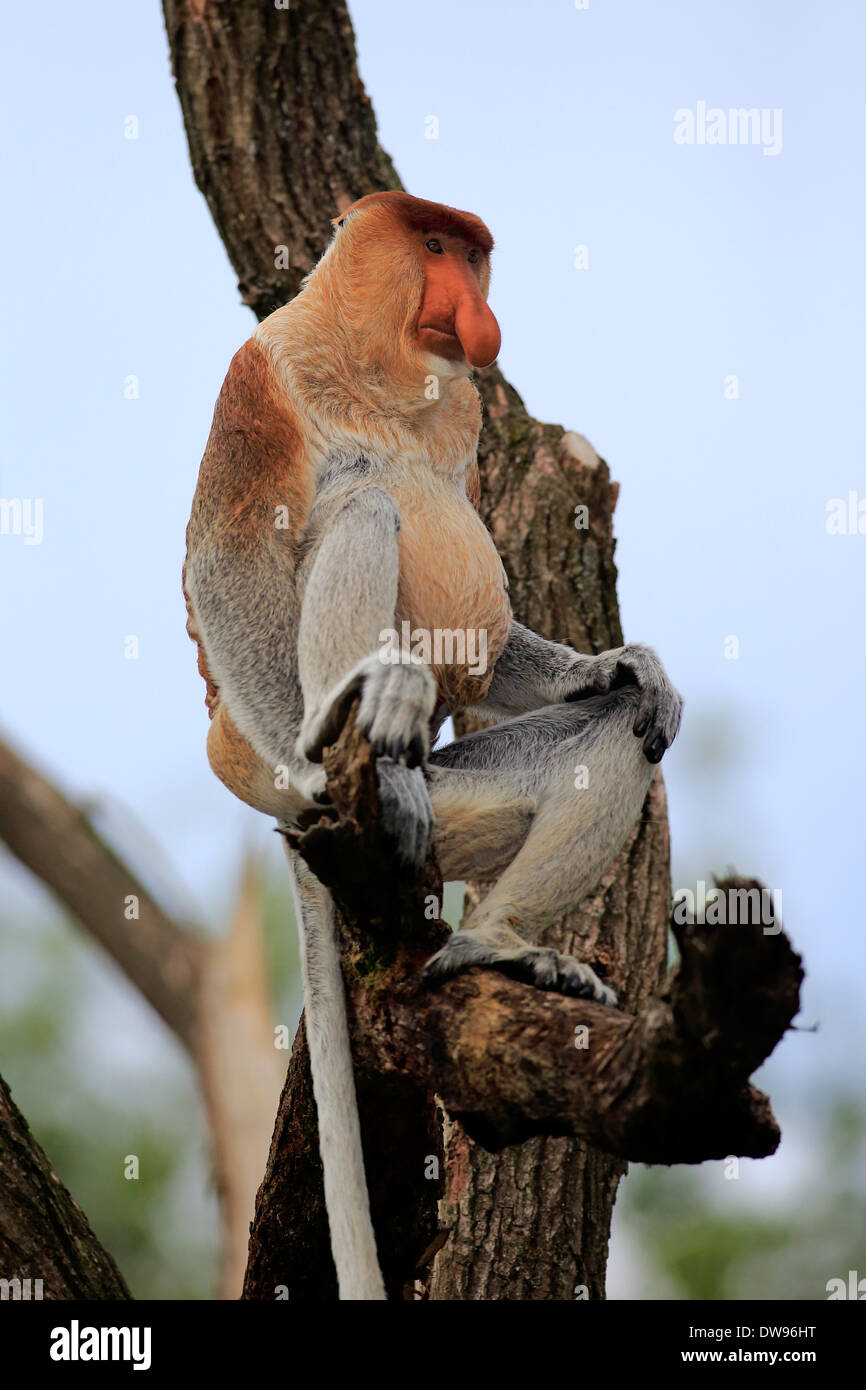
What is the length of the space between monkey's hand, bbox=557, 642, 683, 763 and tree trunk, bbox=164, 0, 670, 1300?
80 centimetres

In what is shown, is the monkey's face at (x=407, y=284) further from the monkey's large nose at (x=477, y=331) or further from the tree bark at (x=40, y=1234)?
the tree bark at (x=40, y=1234)

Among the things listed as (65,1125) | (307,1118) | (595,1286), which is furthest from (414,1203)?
(65,1125)

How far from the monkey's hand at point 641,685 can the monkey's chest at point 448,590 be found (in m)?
0.33

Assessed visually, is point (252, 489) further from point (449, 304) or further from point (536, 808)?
point (536, 808)

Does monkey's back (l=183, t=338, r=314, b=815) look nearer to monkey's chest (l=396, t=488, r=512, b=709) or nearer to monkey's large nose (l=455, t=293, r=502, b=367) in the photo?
monkey's chest (l=396, t=488, r=512, b=709)

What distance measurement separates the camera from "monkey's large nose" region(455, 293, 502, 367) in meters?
2.98

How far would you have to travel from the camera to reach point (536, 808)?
10.2 ft

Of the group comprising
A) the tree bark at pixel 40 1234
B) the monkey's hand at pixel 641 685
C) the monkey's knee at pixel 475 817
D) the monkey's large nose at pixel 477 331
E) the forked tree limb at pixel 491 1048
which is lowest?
the tree bark at pixel 40 1234

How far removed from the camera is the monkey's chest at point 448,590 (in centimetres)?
313

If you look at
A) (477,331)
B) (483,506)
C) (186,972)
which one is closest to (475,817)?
(477,331)

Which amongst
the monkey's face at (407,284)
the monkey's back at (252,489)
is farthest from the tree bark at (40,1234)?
the monkey's face at (407,284)

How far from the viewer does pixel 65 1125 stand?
865 cm

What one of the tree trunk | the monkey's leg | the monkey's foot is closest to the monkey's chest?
the monkey's leg

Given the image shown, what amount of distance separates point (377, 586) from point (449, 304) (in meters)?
0.73
